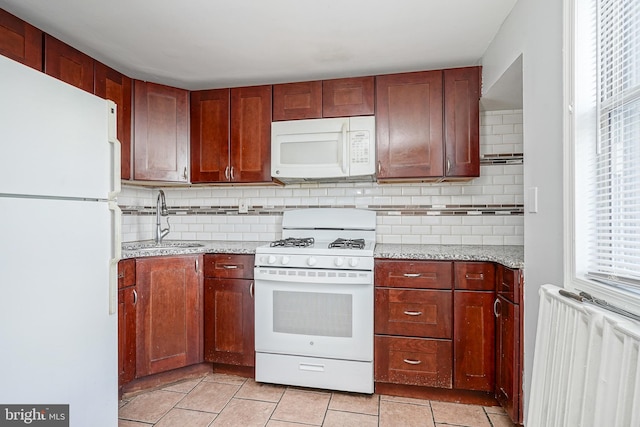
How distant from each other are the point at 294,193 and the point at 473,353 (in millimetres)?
1783

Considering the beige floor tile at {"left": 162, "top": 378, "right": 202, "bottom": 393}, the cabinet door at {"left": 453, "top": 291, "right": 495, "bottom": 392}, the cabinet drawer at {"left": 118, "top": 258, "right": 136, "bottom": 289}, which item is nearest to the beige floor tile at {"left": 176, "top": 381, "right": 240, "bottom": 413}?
the beige floor tile at {"left": 162, "top": 378, "right": 202, "bottom": 393}

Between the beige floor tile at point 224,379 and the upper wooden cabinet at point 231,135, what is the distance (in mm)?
1475

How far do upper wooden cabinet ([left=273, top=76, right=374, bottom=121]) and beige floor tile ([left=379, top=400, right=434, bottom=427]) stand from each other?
6.49 ft

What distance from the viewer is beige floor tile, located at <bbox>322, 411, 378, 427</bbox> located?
73.6 inches

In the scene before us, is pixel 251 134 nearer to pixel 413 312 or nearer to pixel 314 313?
pixel 314 313

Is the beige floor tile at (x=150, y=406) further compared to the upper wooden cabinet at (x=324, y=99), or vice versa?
the upper wooden cabinet at (x=324, y=99)

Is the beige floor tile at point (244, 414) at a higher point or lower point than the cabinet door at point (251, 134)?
lower

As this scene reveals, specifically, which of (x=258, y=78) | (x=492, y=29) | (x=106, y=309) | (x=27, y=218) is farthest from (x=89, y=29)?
(x=492, y=29)

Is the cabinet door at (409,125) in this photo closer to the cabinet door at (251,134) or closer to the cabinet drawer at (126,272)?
the cabinet door at (251,134)

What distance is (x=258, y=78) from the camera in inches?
104

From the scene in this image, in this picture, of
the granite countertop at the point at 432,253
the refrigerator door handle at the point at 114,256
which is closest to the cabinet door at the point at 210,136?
the granite countertop at the point at 432,253

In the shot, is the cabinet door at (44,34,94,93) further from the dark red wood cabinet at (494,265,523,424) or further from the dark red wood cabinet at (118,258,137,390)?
the dark red wood cabinet at (494,265,523,424)

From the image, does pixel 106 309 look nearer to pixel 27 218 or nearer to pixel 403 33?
pixel 27 218

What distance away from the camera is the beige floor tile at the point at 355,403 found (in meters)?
2.02
